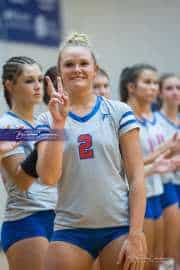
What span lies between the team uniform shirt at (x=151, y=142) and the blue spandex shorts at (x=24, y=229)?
97 cm

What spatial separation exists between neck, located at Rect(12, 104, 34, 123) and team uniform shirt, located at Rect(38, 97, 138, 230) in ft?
0.87

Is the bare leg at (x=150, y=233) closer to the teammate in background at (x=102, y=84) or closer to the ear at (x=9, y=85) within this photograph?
the teammate in background at (x=102, y=84)

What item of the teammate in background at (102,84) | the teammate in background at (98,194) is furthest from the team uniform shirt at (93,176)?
the teammate in background at (102,84)

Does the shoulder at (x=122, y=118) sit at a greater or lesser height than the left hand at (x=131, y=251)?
greater

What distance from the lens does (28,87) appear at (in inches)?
91.4

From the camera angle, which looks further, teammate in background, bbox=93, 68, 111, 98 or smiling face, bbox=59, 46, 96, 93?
teammate in background, bbox=93, 68, 111, 98

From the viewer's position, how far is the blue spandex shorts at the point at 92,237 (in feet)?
6.50

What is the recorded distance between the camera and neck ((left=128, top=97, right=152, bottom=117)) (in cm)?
333

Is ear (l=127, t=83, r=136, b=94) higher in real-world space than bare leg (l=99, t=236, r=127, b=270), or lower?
higher

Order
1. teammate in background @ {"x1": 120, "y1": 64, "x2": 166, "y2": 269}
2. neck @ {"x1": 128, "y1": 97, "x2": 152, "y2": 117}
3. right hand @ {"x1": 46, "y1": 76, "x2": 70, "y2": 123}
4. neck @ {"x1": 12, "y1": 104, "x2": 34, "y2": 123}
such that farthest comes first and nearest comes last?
1. neck @ {"x1": 128, "y1": 97, "x2": 152, "y2": 117}
2. teammate in background @ {"x1": 120, "y1": 64, "x2": 166, "y2": 269}
3. neck @ {"x1": 12, "y1": 104, "x2": 34, "y2": 123}
4. right hand @ {"x1": 46, "y1": 76, "x2": 70, "y2": 123}

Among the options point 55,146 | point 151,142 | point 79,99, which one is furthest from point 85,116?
point 151,142

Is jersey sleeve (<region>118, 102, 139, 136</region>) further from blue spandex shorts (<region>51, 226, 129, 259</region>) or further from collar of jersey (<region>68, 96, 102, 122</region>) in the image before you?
blue spandex shorts (<region>51, 226, 129, 259</region>)

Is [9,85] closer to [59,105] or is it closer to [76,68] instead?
[76,68]

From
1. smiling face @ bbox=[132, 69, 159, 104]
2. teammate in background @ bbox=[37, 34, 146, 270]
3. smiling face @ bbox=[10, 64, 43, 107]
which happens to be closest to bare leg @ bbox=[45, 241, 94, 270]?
teammate in background @ bbox=[37, 34, 146, 270]
